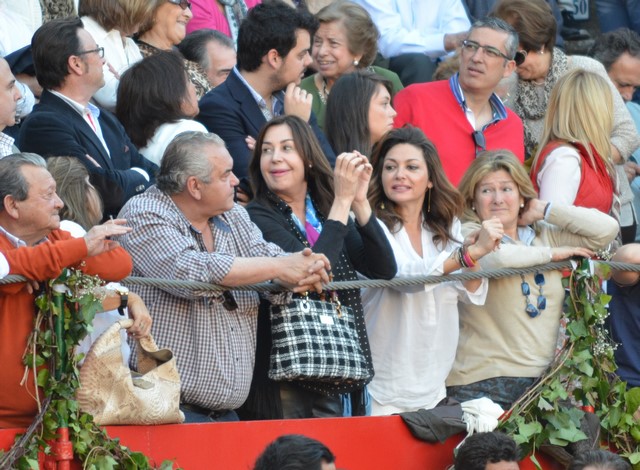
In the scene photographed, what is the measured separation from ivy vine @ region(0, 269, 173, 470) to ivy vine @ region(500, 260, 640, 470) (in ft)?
7.22

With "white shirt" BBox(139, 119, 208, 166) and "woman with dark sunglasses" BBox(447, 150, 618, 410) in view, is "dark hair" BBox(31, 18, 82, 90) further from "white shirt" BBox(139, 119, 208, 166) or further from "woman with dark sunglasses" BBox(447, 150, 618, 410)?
"woman with dark sunglasses" BBox(447, 150, 618, 410)

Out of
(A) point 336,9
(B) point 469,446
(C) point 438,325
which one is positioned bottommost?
(B) point 469,446

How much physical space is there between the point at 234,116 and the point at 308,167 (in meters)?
0.98

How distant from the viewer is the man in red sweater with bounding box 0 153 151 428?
537 cm

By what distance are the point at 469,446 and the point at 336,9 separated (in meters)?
3.34

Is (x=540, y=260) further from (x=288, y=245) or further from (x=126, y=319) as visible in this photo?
(x=126, y=319)

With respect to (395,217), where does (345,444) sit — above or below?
Answer: below

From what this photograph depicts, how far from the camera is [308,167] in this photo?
6707 mm

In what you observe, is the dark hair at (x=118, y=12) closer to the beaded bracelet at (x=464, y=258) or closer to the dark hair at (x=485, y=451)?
the beaded bracelet at (x=464, y=258)

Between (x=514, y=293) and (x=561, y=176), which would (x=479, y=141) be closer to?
(x=561, y=176)

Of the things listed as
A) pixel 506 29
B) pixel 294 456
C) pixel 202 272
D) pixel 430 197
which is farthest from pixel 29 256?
pixel 506 29

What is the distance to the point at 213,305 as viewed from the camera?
19.9ft

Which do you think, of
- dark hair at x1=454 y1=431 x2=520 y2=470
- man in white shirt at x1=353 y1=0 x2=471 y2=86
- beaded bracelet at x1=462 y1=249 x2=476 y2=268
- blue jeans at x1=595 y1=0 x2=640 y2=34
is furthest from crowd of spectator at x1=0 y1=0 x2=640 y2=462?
blue jeans at x1=595 y1=0 x2=640 y2=34

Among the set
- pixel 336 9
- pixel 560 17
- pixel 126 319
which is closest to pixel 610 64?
pixel 560 17
